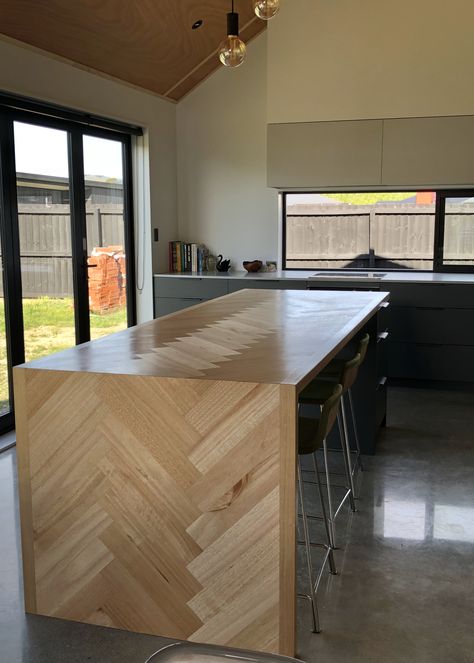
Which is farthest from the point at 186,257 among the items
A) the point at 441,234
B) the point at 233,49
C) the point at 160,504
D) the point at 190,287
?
the point at 160,504

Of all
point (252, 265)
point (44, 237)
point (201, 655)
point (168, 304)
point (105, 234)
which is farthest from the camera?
point (252, 265)

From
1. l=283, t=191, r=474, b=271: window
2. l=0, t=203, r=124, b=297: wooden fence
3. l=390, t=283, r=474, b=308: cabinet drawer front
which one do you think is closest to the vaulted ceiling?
l=0, t=203, r=124, b=297: wooden fence

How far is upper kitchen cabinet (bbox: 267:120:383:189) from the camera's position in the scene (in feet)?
17.9

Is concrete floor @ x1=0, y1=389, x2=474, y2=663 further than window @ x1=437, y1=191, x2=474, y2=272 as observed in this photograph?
No

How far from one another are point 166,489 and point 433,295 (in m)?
3.65

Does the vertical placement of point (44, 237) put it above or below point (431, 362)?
above

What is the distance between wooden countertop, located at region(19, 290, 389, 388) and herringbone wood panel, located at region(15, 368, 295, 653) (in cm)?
8

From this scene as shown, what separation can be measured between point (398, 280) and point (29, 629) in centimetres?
384

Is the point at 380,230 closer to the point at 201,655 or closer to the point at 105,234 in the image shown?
the point at 105,234

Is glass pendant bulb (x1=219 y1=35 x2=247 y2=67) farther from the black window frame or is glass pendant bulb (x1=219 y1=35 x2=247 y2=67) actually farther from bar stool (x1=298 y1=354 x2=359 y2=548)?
the black window frame

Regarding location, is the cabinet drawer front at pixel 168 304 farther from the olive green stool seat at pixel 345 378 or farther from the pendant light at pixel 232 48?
the pendant light at pixel 232 48

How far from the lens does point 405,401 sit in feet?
17.1

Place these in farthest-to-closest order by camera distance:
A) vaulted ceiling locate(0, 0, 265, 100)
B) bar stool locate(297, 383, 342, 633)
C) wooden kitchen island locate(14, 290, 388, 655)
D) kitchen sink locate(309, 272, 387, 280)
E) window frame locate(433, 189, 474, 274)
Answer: window frame locate(433, 189, 474, 274) → kitchen sink locate(309, 272, 387, 280) → vaulted ceiling locate(0, 0, 265, 100) → bar stool locate(297, 383, 342, 633) → wooden kitchen island locate(14, 290, 388, 655)

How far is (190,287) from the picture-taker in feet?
19.7
